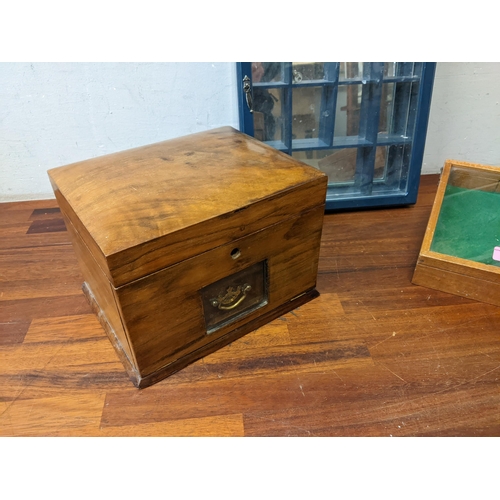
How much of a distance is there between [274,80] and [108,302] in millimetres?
718

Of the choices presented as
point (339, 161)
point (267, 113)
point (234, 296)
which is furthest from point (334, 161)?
point (234, 296)

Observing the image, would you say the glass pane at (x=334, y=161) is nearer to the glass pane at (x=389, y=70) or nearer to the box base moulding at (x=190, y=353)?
the glass pane at (x=389, y=70)

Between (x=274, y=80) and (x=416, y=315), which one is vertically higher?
(x=274, y=80)

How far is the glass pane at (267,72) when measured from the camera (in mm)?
1115

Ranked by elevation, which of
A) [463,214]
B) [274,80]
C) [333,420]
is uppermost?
[274,80]

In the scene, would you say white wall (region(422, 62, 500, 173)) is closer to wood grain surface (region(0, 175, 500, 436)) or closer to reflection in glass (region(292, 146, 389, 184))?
reflection in glass (region(292, 146, 389, 184))

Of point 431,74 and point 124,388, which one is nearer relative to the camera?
point 124,388

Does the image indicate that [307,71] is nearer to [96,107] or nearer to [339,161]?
[339,161]

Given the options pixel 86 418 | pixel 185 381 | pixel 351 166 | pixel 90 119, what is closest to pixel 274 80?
pixel 351 166

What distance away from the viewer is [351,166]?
128cm

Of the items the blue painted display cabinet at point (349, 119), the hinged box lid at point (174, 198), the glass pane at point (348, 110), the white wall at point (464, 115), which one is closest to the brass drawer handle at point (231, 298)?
the hinged box lid at point (174, 198)

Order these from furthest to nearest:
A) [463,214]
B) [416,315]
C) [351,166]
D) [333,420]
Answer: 1. [351,166]
2. [463,214]
3. [416,315]
4. [333,420]

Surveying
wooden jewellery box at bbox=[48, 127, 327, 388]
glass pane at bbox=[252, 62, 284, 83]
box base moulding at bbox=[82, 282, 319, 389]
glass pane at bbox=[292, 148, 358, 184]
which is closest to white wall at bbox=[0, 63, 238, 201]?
glass pane at bbox=[252, 62, 284, 83]

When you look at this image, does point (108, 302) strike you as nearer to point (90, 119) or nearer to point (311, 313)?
point (311, 313)
